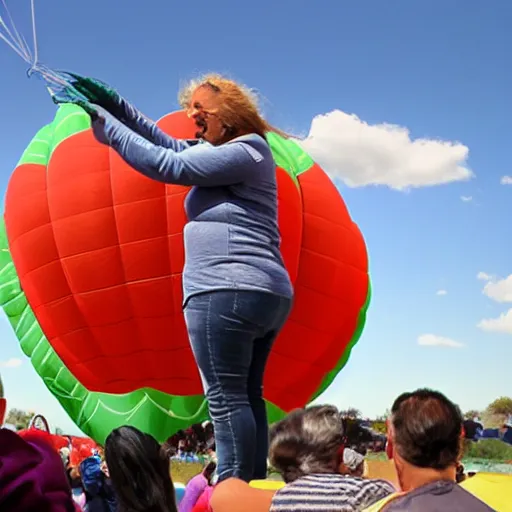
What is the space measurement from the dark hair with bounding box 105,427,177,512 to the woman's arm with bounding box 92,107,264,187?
2.97 feet

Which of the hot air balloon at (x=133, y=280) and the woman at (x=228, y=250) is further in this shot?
the hot air balloon at (x=133, y=280)

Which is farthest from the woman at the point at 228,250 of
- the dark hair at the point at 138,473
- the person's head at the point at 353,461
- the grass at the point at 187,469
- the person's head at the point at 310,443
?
the grass at the point at 187,469

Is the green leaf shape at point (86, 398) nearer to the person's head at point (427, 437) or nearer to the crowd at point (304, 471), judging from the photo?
the crowd at point (304, 471)

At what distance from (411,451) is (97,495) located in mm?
2872

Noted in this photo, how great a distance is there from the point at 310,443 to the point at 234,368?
586 mm

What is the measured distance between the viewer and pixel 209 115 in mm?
3158

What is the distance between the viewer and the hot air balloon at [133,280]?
7895mm

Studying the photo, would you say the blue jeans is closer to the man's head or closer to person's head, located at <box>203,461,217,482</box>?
the man's head

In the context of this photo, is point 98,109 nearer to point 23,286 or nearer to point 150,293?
point 150,293

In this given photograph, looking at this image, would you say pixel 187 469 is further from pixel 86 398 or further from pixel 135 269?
pixel 135 269

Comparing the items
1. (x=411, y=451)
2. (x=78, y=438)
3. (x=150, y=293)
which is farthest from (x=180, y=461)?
(x=411, y=451)

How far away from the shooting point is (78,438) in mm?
9242

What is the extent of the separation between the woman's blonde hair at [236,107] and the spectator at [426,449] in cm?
153

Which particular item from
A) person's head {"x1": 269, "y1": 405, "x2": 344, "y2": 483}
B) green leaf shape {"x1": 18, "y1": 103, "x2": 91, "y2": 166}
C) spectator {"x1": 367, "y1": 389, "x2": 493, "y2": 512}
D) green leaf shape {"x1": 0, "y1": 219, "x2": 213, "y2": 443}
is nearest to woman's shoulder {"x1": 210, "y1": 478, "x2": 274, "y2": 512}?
person's head {"x1": 269, "y1": 405, "x2": 344, "y2": 483}
